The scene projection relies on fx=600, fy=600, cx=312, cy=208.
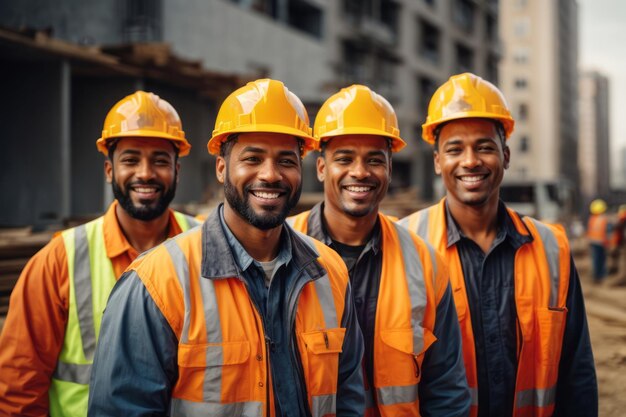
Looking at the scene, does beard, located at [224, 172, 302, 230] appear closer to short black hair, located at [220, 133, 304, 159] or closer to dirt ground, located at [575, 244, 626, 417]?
short black hair, located at [220, 133, 304, 159]

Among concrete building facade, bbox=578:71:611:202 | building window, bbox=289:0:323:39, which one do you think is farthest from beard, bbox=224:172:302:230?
concrete building facade, bbox=578:71:611:202

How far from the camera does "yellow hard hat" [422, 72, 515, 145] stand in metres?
3.19

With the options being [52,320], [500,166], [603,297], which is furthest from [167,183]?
[603,297]

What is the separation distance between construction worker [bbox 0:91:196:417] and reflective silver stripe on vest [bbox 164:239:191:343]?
866mm

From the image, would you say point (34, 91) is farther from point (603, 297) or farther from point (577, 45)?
point (577, 45)

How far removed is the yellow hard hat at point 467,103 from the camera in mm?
3189

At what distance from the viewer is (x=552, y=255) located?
3.01 metres

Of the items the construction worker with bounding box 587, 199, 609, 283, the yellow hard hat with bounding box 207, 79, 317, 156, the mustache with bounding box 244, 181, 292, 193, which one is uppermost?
the yellow hard hat with bounding box 207, 79, 317, 156

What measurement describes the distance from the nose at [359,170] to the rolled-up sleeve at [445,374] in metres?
0.70

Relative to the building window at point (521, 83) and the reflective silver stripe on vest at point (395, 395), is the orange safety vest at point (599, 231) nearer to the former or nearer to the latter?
the reflective silver stripe on vest at point (395, 395)

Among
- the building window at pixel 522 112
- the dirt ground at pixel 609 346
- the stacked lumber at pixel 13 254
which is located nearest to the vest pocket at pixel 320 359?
the stacked lumber at pixel 13 254

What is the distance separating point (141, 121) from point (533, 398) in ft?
8.14

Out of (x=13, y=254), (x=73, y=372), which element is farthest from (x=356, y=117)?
(x=13, y=254)

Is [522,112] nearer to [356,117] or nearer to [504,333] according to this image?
[356,117]
